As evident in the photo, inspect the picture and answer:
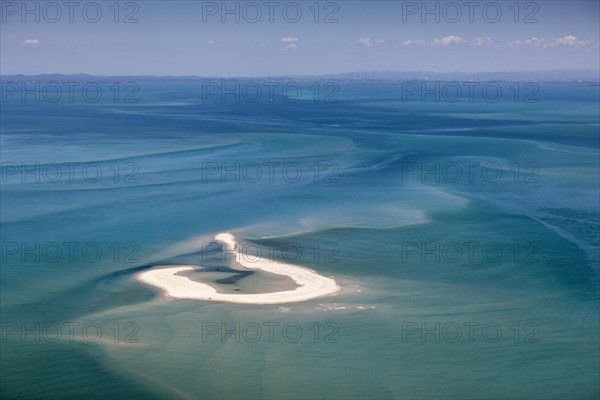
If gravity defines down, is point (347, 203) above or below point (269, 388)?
above

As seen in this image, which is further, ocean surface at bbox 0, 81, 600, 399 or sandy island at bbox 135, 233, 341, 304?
sandy island at bbox 135, 233, 341, 304

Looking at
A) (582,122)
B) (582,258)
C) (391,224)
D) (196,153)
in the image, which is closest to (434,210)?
(391,224)

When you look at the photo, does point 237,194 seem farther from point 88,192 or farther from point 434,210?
point 434,210

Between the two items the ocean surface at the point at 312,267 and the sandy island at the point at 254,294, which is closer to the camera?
the ocean surface at the point at 312,267
